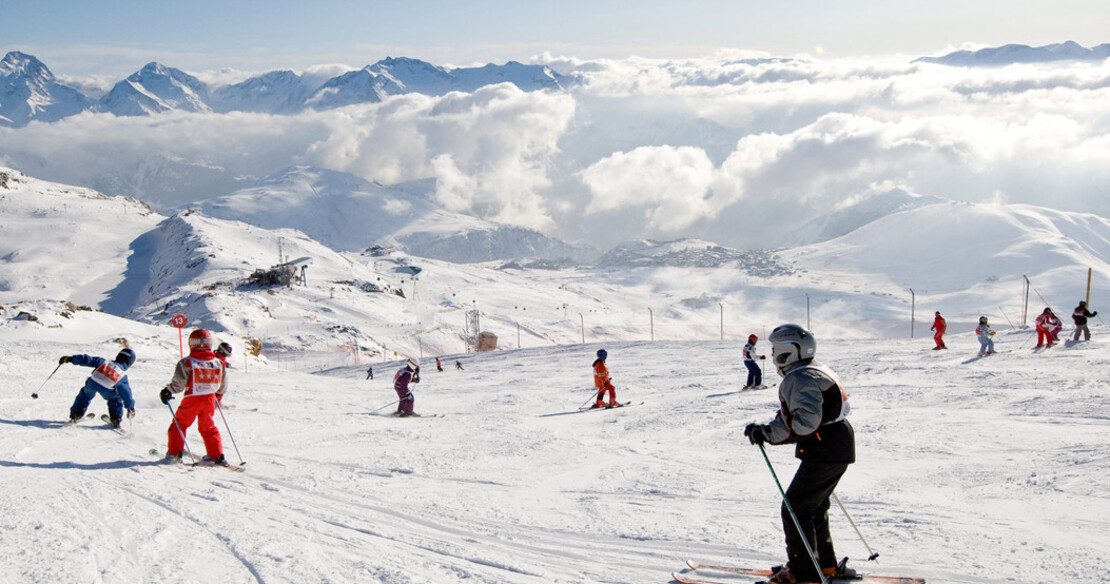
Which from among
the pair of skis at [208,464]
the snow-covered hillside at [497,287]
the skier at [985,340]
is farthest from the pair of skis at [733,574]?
the snow-covered hillside at [497,287]

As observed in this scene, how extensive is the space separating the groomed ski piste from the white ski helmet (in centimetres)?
199

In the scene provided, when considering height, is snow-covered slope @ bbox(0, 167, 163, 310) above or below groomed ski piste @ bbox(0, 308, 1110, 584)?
above

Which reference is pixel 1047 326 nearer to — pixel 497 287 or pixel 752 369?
pixel 752 369

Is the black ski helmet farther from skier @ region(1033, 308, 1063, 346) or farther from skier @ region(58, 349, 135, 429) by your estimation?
skier @ region(1033, 308, 1063, 346)

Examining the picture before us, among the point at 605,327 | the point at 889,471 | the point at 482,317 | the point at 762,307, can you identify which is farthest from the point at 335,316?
the point at 762,307

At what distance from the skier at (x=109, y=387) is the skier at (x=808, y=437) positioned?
985cm

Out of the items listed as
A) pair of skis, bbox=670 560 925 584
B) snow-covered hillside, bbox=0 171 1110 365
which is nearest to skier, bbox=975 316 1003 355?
pair of skis, bbox=670 560 925 584

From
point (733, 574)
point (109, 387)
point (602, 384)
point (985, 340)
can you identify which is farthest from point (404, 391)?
point (985, 340)

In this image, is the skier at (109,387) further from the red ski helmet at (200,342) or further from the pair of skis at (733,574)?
the pair of skis at (733,574)

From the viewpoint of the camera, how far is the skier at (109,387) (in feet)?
36.6

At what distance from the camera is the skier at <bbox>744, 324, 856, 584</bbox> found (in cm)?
523

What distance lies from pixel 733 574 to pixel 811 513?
2.85 ft

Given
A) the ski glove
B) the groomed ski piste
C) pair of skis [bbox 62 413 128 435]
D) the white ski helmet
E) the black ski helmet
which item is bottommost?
the groomed ski piste

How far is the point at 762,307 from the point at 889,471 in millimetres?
138761
